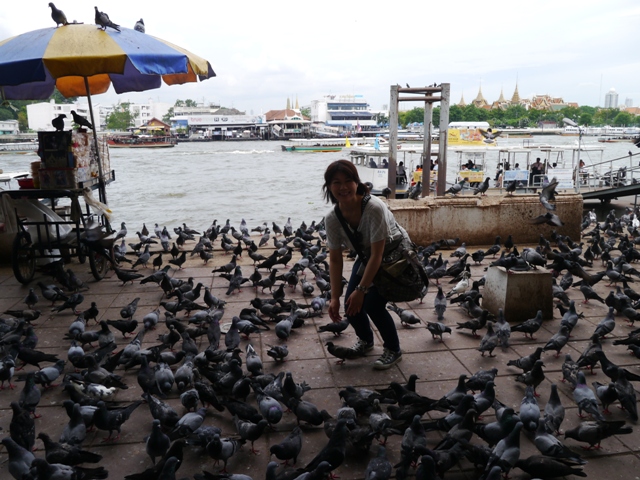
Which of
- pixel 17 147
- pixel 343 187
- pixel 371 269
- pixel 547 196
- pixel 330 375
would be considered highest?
pixel 17 147

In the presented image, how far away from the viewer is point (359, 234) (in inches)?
153

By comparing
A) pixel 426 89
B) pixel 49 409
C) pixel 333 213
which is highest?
pixel 426 89

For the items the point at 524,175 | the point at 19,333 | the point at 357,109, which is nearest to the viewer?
the point at 19,333

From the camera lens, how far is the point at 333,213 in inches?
155

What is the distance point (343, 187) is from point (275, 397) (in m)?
1.65

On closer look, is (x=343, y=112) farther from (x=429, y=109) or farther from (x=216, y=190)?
(x=429, y=109)

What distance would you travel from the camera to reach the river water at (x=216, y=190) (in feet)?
76.7

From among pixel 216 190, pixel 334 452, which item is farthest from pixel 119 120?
pixel 334 452

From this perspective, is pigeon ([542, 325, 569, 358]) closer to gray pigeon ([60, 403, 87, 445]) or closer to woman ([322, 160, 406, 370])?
woman ([322, 160, 406, 370])

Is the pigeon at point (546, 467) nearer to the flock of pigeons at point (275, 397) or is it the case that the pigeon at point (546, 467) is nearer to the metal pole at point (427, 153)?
the flock of pigeons at point (275, 397)

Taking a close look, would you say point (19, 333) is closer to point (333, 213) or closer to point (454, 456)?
point (333, 213)

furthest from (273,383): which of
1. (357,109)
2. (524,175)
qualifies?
(357,109)

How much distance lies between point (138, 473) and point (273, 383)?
1220mm

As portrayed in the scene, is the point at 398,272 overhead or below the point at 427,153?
below
